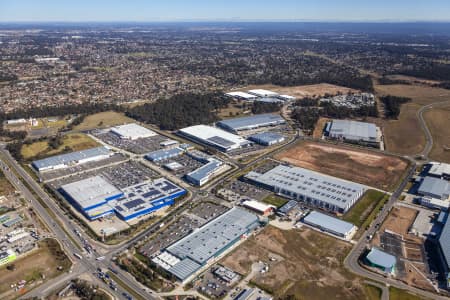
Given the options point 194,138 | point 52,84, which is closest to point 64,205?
point 194,138

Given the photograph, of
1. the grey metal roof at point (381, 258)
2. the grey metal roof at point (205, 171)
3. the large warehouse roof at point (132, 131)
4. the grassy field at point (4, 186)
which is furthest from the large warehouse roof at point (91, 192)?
the grey metal roof at point (381, 258)

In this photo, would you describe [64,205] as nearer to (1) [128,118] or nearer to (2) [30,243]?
(2) [30,243]

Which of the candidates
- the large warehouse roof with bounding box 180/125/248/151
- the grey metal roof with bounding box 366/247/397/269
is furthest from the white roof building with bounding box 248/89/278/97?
the grey metal roof with bounding box 366/247/397/269

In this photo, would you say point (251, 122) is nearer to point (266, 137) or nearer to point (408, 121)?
point (266, 137)

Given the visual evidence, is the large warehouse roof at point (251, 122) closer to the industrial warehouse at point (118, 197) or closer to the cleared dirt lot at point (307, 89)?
the cleared dirt lot at point (307, 89)

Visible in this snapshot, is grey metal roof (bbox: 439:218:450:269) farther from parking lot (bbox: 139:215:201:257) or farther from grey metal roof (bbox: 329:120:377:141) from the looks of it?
grey metal roof (bbox: 329:120:377:141)

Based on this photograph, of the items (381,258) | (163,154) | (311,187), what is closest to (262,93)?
(163,154)

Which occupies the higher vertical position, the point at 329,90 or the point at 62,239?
the point at 329,90
